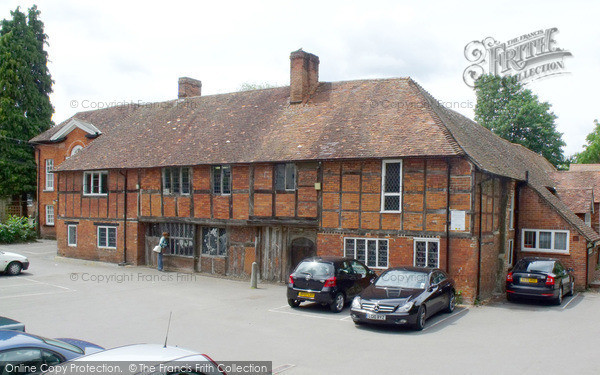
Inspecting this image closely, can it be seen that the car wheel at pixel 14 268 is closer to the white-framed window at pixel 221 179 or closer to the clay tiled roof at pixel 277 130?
the clay tiled roof at pixel 277 130

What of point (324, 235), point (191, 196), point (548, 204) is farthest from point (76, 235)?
point (548, 204)

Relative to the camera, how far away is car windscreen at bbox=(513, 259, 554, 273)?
55.2 ft

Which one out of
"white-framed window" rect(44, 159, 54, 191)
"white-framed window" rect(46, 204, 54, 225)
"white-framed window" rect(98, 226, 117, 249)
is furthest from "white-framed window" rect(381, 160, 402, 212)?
"white-framed window" rect(46, 204, 54, 225)

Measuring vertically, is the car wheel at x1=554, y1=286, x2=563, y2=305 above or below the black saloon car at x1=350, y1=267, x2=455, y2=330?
below

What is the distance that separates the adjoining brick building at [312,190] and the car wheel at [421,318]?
4.06 m

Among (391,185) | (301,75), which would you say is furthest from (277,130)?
(391,185)

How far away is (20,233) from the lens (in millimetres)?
32781

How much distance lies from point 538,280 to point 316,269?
24.6 ft

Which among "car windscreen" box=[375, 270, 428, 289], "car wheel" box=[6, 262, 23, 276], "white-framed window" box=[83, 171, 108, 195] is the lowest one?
"car wheel" box=[6, 262, 23, 276]

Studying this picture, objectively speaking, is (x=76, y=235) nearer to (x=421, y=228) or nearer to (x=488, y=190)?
(x=421, y=228)

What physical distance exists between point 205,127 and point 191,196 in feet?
12.5

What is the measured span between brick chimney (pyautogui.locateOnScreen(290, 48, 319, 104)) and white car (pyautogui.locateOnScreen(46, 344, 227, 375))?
58.7ft

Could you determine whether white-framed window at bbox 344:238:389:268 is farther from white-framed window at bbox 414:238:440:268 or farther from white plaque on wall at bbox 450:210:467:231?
white plaque on wall at bbox 450:210:467:231

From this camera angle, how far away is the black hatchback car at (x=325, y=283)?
1430 centimetres
